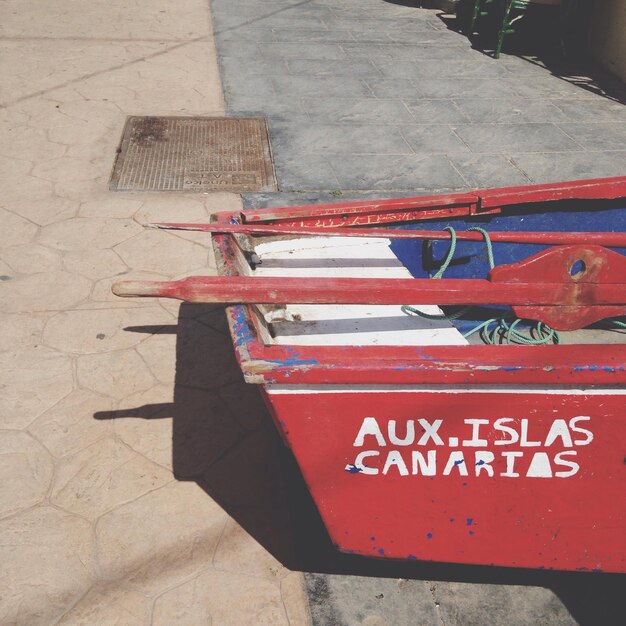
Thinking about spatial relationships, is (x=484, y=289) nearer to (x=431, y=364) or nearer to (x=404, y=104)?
(x=431, y=364)

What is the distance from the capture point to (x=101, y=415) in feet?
10.9

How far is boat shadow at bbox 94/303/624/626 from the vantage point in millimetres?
2738

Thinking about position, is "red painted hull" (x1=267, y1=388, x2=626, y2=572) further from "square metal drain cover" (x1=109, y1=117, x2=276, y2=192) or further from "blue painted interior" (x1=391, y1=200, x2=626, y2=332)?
"square metal drain cover" (x1=109, y1=117, x2=276, y2=192)

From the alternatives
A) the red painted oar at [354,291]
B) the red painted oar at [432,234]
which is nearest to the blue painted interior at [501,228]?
the red painted oar at [432,234]

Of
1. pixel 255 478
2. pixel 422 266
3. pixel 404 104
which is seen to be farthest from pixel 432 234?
pixel 404 104

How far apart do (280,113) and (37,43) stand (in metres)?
3.47

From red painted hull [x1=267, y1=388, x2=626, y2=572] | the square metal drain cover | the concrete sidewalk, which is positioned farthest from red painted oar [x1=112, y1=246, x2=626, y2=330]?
the square metal drain cover

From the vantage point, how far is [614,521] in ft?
7.79

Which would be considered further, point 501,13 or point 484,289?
point 501,13

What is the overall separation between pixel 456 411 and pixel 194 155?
429 cm

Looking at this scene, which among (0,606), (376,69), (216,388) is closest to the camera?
(0,606)

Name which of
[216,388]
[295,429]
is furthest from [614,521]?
[216,388]

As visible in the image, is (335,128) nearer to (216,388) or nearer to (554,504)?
(216,388)

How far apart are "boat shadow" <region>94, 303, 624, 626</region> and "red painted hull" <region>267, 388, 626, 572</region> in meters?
0.29
